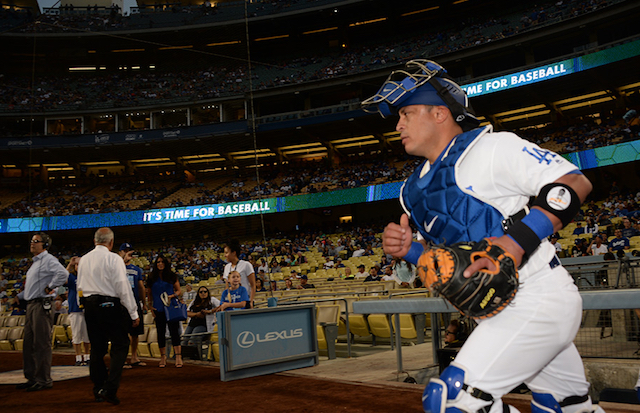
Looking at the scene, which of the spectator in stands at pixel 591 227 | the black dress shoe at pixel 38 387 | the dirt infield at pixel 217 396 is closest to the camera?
the dirt infield at pixel 217 396

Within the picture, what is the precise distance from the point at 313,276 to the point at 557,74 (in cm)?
1571

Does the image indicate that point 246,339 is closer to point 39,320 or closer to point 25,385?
point 39,320

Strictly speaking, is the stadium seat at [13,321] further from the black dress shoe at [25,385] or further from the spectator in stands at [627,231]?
the spectator in stands at [627,231]

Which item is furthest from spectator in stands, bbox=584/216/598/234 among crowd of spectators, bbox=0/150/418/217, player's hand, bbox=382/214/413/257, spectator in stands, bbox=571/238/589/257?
player's hand, bbox=382/214/413/257

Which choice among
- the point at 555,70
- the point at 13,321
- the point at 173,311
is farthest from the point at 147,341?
the point at 555,70

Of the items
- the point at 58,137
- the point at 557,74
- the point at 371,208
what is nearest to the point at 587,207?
the point at 557,74

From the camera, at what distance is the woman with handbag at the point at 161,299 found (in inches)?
294

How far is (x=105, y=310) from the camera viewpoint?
506 cm

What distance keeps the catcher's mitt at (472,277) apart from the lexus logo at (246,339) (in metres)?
5.08

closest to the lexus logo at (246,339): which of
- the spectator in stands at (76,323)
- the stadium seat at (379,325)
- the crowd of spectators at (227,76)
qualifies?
the stadium seat at (379,325)

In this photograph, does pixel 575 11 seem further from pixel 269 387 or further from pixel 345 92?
pixel 269 387

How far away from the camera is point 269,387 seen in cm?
551

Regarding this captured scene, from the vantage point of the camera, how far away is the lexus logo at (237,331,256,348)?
6.27m

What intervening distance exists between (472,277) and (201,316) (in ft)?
25.1
